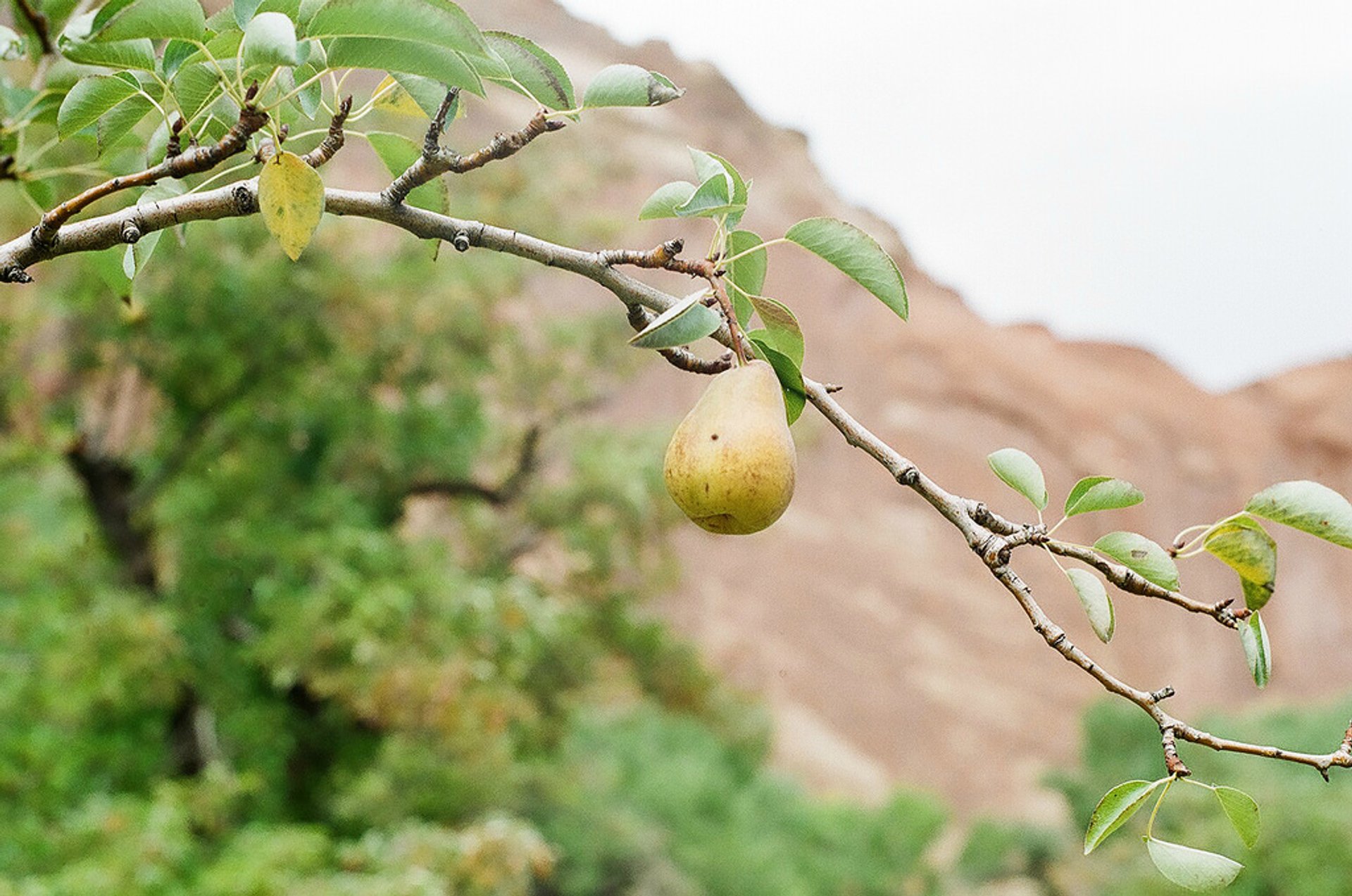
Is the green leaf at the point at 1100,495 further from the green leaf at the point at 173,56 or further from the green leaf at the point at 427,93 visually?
the green leaf at the point at 173,56

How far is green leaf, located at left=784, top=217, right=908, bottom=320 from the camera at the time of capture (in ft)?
1.38

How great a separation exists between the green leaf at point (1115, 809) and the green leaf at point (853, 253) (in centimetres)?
19

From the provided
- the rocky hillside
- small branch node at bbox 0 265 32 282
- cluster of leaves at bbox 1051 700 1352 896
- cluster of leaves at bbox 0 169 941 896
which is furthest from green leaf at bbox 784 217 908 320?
the rocky hillside

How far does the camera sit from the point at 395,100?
55 cm

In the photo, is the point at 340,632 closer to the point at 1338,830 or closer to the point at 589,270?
the point at 589,270

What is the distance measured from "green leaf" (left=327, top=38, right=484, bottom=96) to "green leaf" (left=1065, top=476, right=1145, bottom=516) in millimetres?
280

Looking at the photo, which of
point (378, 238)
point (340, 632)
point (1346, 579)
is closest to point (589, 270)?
point (340, 632)

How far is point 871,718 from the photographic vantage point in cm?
860

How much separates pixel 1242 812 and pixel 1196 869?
37mm

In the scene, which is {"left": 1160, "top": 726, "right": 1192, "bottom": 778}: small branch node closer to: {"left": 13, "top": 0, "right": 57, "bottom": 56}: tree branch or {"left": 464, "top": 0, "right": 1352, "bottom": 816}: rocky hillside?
{"left": 13, "top": 0, "right": 57, "bottom": 56}: tree branch

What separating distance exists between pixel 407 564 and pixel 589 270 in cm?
253

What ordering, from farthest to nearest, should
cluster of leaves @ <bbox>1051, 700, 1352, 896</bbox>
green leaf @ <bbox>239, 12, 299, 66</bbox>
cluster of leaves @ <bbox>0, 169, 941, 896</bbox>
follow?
cluster of leaves @ <bbox>1051, 700, 1352, 896</bbox>
cluster of leaves @ <bbox>0, 169, 941, 896</bbox>
green leaf @ <bbox>239, 12, 299, 66</bbox>

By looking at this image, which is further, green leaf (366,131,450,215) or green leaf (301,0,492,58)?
green leaf (366,131,450,215)

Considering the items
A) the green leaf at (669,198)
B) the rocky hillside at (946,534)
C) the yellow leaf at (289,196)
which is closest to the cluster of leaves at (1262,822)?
the rocky hillside at (946,534)
